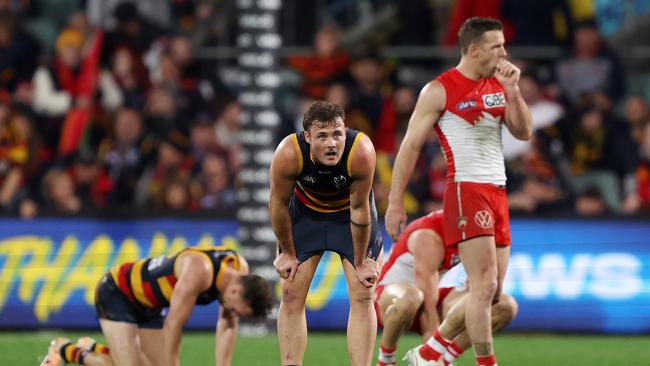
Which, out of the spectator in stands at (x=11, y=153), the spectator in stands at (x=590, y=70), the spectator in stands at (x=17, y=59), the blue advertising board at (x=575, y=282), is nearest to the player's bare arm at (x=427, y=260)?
the blue advertising board at (x=575, y=282)

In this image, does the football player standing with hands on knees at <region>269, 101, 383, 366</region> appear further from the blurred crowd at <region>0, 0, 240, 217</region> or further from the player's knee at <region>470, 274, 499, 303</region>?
the blurred crowd at <region>0, 0, 240, 217</region>

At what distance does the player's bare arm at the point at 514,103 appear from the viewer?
9570 millimetres


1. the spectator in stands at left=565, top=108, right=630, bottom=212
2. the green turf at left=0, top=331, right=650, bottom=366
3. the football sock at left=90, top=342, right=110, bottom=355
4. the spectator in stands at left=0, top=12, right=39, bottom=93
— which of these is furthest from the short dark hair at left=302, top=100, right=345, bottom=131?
the spectator in stands at left=0, top=12, right=39, bottom=93

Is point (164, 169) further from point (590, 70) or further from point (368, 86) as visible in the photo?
point (590, 70)

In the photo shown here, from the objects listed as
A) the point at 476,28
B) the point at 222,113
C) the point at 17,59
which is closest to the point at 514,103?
the point at 476,28

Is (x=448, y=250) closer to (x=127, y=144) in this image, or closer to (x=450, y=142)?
(x=450, y=142)

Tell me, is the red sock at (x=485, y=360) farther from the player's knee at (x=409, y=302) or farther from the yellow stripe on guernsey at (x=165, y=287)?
the yellow stripe on guernsey at (x=165, y=287)

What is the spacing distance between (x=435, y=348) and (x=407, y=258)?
3.19 feet

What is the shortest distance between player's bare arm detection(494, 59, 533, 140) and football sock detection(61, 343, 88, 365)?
3.89 metres

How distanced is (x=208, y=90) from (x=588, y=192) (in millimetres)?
5172

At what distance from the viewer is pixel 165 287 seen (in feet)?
34.8

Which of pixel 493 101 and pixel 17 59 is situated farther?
pixel 17 59

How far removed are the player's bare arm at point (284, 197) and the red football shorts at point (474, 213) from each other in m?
1.19

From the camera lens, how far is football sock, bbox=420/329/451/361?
9.82 meters
